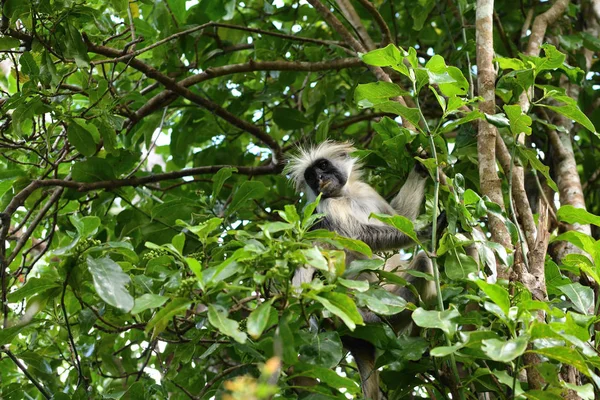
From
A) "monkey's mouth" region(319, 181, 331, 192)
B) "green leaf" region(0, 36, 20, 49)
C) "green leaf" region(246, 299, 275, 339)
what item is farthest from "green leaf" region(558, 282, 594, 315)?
"green leaf" region(0, 36, 20, 49)

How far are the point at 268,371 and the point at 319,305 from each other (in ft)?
5.36

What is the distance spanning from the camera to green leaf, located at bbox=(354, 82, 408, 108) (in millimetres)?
3316

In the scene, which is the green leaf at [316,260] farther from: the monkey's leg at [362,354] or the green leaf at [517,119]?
the monkey's leg at [362,354]

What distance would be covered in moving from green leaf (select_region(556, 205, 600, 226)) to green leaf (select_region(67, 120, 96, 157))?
2554 mm

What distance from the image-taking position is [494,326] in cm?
289

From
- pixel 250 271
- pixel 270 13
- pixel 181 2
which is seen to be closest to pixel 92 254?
pixel 250 271

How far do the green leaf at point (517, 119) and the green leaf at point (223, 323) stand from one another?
1.71 metres

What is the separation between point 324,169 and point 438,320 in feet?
10.4

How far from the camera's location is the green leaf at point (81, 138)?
4.18 metres

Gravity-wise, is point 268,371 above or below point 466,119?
above

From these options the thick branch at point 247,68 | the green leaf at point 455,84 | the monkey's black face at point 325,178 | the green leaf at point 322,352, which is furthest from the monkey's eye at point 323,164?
the green leaf at point 322,352

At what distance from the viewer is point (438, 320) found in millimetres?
2633

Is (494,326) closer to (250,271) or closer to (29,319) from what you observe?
(250,271)

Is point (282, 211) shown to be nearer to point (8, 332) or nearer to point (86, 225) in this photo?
point (86, 225)
